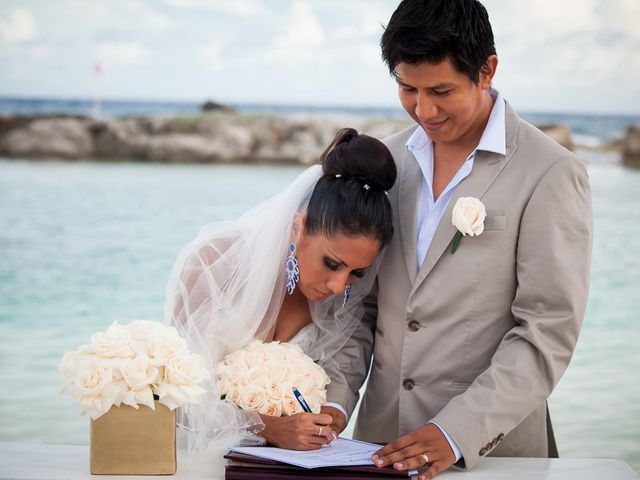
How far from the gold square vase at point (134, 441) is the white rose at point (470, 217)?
3.00ft

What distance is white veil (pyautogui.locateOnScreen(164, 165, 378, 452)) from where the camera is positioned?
2.58 m

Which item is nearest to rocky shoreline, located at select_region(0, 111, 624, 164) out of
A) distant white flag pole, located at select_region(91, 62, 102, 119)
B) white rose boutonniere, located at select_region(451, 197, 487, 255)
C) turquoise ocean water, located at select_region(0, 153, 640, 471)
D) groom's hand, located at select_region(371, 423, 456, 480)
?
turquoise ocean water, located at select_region(0, 153, 640, 471)

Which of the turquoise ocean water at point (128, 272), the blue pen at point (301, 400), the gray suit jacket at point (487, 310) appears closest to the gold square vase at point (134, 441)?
the blue pen at point (301, 400)

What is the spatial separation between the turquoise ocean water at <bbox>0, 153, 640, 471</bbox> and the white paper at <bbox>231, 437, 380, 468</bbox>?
16.4 ft

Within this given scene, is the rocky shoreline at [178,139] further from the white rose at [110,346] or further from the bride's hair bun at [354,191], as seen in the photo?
the white rose at [110,346]

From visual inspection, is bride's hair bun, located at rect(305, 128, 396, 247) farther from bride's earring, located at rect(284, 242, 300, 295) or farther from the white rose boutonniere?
the white rose boutonniere

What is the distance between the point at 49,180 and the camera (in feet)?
55.2

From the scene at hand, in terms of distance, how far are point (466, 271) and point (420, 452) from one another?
552mm

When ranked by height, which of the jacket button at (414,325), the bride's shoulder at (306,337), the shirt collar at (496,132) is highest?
the shirt collar at (496,132)

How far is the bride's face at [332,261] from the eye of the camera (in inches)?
103

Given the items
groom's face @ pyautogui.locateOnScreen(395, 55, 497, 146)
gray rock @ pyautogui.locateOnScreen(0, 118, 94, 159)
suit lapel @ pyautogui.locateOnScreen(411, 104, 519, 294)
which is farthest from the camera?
gray rock @ pyautogui.locateOnScreen(0, 118, 94, 159)

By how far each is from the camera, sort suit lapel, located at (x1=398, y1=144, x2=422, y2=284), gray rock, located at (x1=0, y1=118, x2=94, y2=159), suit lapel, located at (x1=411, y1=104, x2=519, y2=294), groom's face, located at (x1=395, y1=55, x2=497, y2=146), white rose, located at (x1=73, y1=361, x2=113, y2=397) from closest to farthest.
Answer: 1. white rose, located at (x1=73, y1=361, x2=113, y2=397)
2. groom's face, located at (x1=395, y1=55, x2=497, y2=146)
3. suit lapel, located at (x1=411, y1=104, x2=519, y2=294)
4. suit lapel, located at (x1=398, y1=144, x2=422, y2=284)
5. gray rock, located at (x1=0, y1=118, x2=94, y2=159)

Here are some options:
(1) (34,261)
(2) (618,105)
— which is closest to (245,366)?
(1) (34,261)

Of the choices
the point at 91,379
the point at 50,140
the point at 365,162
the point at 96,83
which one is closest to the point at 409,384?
the point at 365,162
